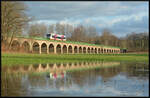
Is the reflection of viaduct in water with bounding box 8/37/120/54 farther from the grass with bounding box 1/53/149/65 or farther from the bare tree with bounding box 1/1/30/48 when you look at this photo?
the grass with bounding box 1/53/149/65

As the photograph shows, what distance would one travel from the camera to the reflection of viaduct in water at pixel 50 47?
65.4 meters

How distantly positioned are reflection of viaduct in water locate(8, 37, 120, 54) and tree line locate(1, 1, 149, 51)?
3790 millimetres

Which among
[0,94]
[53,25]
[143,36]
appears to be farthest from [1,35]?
[143,36]

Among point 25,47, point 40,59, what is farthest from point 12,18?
point 25,47

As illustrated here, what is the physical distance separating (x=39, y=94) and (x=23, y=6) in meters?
42.8

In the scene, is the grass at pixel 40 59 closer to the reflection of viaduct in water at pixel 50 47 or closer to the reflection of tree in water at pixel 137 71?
the reflection of viaduct in water at pixel 50 47

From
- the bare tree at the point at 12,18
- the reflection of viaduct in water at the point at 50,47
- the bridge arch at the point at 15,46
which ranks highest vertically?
the bare tree at the point at 12,18

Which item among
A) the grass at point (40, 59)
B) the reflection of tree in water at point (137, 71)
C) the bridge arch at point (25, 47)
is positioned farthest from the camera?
the bridge arch at point (25, 47)

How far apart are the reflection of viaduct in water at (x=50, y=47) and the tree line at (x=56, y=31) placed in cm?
379

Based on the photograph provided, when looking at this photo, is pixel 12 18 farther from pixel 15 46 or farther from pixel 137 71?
pixel 137 71

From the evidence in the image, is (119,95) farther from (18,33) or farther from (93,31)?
(93,31)

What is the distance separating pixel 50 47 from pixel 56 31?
20530 mm

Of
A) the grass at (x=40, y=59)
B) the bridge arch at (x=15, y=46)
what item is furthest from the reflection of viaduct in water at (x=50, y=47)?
the grass at (x=40, y=59)

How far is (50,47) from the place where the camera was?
4803 inches
